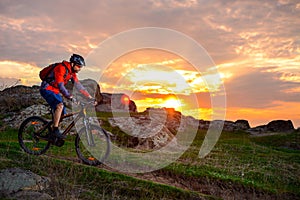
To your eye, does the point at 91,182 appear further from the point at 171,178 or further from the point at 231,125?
the point at 231,125

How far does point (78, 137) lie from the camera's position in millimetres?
12250

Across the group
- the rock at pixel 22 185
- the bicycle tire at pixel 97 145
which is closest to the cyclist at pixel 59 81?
the bicycle tire at pixel 97 145

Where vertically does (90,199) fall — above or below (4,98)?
below

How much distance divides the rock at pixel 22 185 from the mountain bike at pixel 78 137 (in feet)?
6.29

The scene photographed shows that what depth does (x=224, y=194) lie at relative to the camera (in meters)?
12.5

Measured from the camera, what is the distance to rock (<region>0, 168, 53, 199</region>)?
9391 mm

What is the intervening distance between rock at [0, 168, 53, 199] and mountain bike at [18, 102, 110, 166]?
192cm

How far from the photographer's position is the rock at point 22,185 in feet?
30.8

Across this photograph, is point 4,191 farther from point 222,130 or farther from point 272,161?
point 222,130

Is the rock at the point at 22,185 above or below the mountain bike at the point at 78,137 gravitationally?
below

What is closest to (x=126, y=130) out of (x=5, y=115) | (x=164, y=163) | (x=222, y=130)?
(x=164, y=163)

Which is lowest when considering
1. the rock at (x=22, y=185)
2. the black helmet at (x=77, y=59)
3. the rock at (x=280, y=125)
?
the rock at (x=22, y=185)

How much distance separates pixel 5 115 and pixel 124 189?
1714 centimetres

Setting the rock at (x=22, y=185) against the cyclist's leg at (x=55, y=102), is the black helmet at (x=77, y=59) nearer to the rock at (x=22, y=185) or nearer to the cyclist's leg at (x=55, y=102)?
the cyclist's leg at (x=55, y=102)
